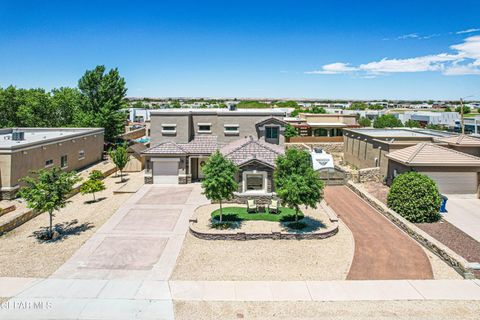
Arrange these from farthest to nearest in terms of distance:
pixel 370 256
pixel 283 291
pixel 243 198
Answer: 1. pixel 243 198
2. pixel 370 256
3. pixel 283 291

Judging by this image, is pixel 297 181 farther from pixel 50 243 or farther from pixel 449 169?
pixel 449 169

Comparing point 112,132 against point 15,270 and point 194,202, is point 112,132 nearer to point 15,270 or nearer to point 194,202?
point 194,202

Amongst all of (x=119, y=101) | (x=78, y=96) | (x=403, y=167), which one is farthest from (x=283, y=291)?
(x=78, y=96)

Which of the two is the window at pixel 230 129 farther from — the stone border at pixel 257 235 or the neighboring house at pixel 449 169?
the stone border at pixel 257 235

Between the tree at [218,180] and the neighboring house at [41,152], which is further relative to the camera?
the neighboring house at [41,152]

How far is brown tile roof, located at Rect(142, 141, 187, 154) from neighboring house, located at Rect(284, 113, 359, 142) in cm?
2737

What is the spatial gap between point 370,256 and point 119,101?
47.3 meters

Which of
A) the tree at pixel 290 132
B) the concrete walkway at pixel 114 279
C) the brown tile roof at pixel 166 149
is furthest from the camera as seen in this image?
the tree at pixel 290 132

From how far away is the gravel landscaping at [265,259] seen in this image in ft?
48.8

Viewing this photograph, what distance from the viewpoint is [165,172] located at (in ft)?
102

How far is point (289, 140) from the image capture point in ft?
179

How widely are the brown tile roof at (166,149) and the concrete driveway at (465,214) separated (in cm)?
2148

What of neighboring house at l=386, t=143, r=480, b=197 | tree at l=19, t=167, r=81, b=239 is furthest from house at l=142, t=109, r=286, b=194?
tree at l=19, t=167, r=81, b=239

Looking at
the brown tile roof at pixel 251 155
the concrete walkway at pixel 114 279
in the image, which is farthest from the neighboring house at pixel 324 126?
the concrete walkway at pixel 114 279
